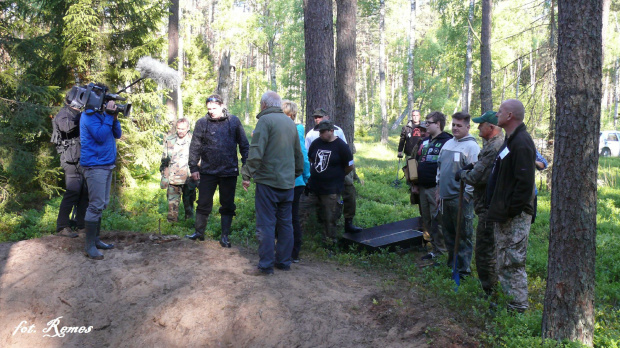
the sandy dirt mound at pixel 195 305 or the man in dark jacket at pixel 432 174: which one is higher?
the man in dark jacket at pixel 432 174

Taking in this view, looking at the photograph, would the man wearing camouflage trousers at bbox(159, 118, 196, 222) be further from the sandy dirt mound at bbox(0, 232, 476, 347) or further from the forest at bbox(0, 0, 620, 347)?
the sandy dirt mound at bbox(0, 232, 476, 347)

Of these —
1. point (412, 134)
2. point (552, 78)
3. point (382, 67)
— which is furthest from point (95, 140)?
point (382, 67)

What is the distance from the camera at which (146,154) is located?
38.6 ft

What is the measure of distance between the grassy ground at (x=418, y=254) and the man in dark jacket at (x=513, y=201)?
0.30 m

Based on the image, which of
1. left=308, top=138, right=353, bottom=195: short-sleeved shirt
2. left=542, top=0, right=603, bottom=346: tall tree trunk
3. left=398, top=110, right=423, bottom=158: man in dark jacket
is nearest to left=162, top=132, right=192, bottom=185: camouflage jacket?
left=308, top=138, right=353, bottom=195: short-sleeved shirt

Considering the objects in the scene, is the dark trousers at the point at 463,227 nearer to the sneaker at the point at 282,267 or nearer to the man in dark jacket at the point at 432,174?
the man in dark jacket at the point at 432,174

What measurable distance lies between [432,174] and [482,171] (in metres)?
1.85

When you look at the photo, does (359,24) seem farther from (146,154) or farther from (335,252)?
(335,252)

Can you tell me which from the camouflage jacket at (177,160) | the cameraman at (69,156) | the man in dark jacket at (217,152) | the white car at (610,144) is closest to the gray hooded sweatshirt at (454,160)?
the man in dark jacket at (217,152)

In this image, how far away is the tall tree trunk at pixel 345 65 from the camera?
12.3 m

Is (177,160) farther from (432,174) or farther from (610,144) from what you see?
(610,144)

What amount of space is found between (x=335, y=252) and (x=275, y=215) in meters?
2.07

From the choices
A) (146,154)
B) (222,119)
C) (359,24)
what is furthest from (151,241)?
(359,24)

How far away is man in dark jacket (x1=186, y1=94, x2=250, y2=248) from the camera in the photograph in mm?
6891
